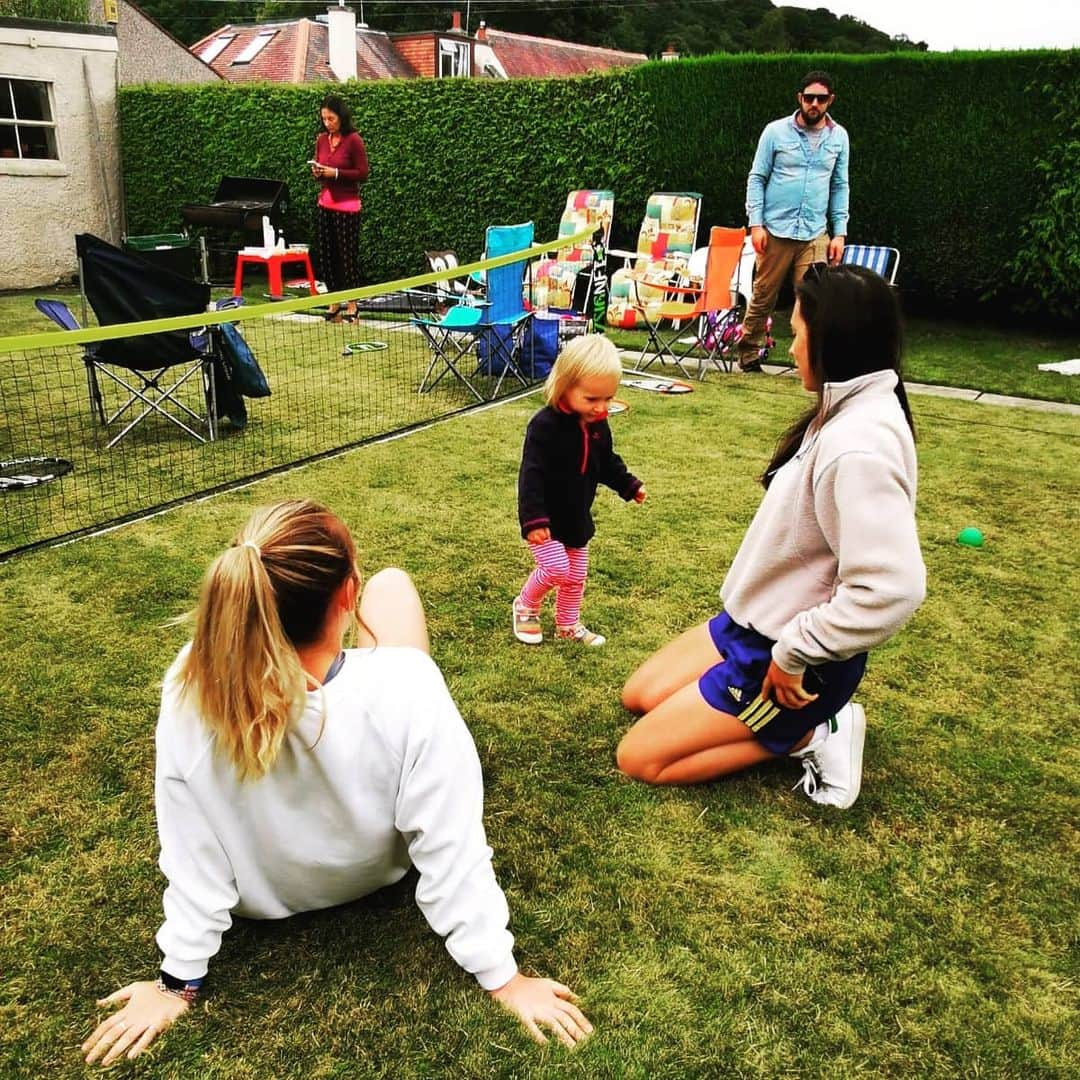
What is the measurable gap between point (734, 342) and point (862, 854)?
680 cm

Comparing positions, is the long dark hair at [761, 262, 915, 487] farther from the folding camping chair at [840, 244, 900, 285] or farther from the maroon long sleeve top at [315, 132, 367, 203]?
the maroon long sleeve top at [315, 132, 367, 203]

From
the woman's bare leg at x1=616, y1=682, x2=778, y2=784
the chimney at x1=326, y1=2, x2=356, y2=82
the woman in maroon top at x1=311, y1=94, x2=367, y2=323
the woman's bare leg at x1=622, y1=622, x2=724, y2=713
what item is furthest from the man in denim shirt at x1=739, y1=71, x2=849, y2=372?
the chimney at x1=326, y1=2, x2=356, y2=82

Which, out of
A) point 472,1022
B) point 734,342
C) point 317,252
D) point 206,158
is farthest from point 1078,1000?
point 206,158

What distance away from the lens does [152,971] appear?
77.4 inches

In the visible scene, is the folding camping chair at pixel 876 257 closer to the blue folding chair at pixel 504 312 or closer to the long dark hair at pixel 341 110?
the blue folding chair at pixel 504 312

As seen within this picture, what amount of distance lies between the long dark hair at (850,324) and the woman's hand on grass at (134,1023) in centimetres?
204

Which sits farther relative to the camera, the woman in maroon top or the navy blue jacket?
the woman in maroon top

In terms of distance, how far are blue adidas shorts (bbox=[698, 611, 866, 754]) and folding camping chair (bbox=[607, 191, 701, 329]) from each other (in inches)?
285

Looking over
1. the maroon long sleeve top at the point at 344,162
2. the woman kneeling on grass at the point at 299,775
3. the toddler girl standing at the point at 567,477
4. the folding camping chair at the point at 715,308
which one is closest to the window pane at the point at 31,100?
the maroon long sleeve top at the point at 344,162

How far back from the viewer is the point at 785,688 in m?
2.31

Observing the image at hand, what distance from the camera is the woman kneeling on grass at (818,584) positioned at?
6.79ft

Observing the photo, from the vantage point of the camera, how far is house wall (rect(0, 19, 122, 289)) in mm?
12008

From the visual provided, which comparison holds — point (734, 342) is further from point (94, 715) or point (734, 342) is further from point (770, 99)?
point (94, 715)

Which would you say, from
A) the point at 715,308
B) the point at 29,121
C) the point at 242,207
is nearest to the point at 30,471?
the point at 715,308
